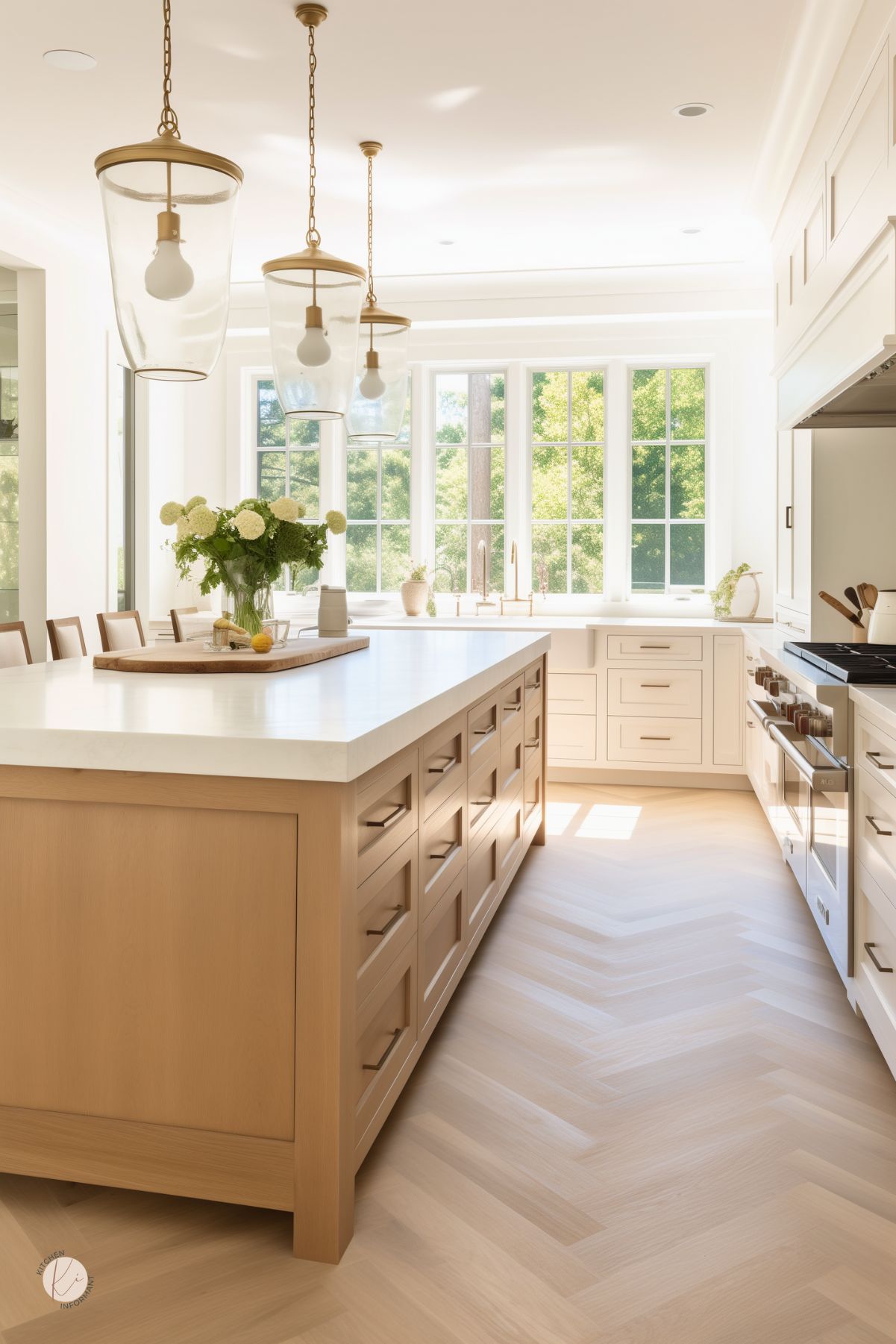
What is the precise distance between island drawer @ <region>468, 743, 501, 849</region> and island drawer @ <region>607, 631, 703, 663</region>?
99.8 inches

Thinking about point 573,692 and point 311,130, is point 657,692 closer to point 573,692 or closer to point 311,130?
point 573,692

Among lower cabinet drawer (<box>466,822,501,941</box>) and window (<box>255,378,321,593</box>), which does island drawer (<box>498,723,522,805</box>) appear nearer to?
lower cabinet drawer (<box>466,822,501,941</box>)

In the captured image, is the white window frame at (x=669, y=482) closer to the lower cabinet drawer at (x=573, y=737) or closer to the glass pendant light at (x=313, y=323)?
the lower cabinet drawer at (x=573, y=737)

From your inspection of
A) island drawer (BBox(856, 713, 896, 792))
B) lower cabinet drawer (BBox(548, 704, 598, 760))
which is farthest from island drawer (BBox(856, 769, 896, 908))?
lower cabinet drawer (BBox(548, 704, 598, 760))

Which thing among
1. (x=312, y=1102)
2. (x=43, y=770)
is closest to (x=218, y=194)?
(x=43, y=770)

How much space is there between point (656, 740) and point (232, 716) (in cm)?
411

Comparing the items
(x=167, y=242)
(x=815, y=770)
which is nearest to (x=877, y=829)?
(x=815, y=770)

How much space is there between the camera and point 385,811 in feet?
6.37

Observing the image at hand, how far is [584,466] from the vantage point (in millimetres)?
6496

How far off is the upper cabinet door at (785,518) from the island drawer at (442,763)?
2.57 meters

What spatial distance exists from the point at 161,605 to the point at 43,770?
4.99 metres

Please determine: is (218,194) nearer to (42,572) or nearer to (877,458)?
(877,458)

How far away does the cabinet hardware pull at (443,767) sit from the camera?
7.70ft

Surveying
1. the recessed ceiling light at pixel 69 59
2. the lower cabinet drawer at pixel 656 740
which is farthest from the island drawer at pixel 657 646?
the recessed ceiling light at pixel 69 59
